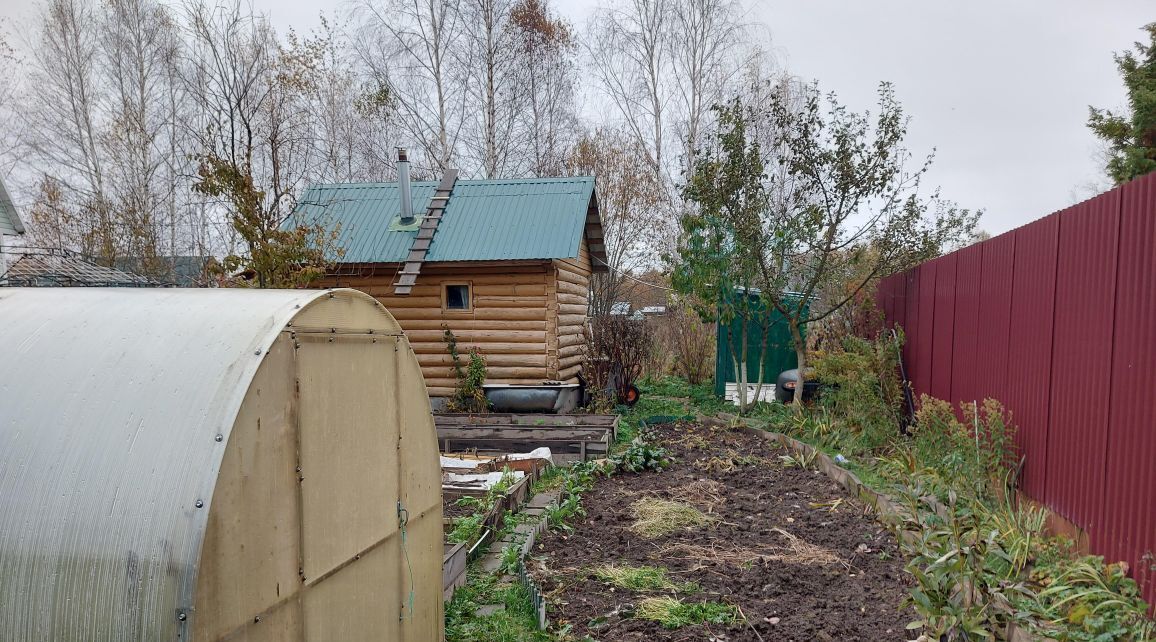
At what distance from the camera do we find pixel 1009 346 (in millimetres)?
6277

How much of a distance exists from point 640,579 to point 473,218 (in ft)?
33.6

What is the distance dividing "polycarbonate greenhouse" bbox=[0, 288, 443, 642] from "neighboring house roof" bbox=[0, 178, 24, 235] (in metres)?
15.1

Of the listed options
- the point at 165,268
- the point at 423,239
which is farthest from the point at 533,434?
the point at 165,268

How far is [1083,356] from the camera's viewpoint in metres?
4.87

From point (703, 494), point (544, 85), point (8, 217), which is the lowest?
point (703, 494)

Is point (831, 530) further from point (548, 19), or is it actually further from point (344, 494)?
point (548, 19)

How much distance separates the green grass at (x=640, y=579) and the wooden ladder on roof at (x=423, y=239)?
880 centimetres

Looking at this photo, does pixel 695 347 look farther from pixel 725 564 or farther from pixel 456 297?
pixel 725 564

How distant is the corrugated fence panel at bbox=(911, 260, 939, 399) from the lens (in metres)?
8.78

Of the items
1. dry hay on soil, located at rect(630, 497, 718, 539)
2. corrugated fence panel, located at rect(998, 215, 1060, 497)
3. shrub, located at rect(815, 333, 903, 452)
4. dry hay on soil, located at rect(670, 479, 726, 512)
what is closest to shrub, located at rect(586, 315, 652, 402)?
shrub, located at rect(815, 333, 903, 452)

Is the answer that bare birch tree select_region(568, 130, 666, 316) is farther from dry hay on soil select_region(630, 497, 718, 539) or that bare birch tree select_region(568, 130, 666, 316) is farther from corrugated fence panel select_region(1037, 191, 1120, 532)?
corrugated fence panel select_region(1037, 191, 1120, 532)

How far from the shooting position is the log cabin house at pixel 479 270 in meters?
13.5

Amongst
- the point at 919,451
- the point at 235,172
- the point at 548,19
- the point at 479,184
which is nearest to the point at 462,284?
the point at 479,184

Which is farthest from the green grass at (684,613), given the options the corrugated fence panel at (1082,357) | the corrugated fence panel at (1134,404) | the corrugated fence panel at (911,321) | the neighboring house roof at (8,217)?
the neighboring house roof at (8,217)
